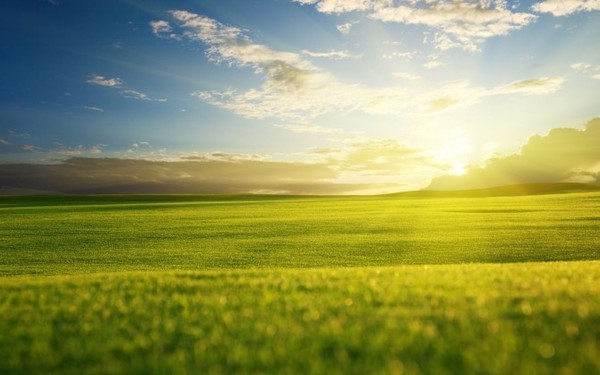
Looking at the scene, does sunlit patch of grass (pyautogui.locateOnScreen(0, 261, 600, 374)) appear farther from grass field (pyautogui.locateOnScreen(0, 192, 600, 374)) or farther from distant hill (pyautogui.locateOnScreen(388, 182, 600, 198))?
distant hill (pyautogui.locateOnScreen(388, 182, 600, 198))

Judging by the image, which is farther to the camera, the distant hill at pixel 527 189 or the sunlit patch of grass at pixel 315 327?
the distant hill at pixel 527 189

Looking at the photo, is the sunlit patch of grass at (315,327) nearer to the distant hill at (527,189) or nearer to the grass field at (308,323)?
the grass field at (308,323)

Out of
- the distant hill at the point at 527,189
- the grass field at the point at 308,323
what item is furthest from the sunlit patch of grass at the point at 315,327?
the distant hill at the point at 527,189

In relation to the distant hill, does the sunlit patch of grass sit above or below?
below

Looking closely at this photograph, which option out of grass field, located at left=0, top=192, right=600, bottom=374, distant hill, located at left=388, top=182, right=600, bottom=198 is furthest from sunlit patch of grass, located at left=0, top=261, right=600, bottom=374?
distant hill, located at left=388, top=182, right=600, bottom=198

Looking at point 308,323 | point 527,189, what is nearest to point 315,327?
point 308,323

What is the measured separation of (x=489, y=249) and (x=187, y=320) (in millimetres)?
26970

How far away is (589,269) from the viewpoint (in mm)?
12633

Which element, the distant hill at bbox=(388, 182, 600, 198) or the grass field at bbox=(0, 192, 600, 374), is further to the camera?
the distant hill at bbox=(388, 182, 600, 198)

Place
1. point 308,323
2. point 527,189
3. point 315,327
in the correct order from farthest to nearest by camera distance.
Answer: point 527,189, point 308,323, point 315,327

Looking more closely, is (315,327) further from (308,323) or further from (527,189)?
(527,189)

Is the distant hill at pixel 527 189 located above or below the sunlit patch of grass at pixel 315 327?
above

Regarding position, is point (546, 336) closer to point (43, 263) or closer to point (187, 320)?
point (187, 320)

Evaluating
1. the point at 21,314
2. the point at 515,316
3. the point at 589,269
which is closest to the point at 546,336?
the point at 515,316
